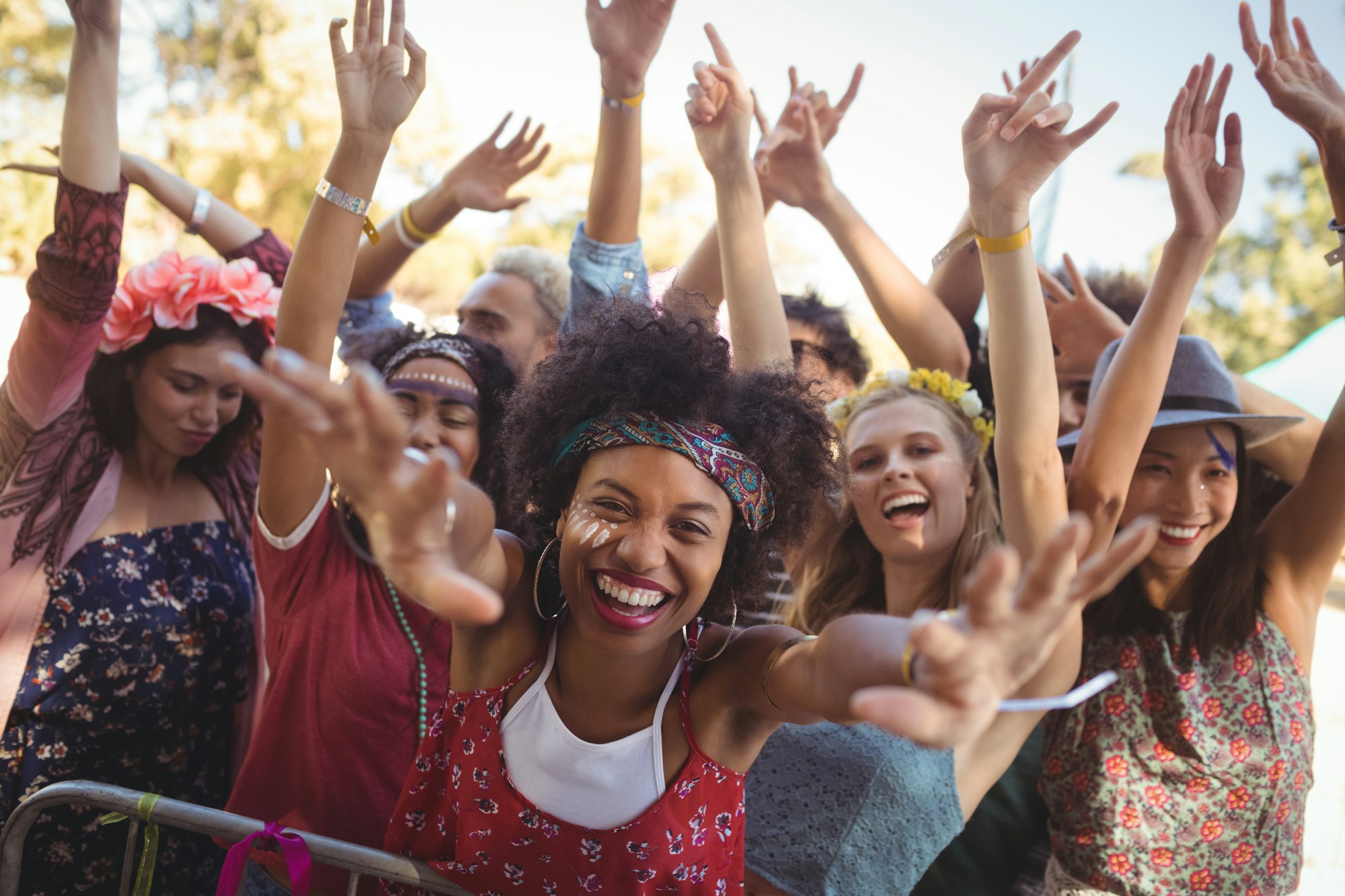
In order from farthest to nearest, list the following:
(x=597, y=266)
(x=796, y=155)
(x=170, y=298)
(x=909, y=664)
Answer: (x=796, y=155) → (x=597, y=266) → (x=170, y=298) → (x=909, y=664)

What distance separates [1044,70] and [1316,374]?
276cm

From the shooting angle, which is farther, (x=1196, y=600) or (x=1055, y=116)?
(x=1196, y=600)

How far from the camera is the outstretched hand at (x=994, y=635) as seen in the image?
1159 mm

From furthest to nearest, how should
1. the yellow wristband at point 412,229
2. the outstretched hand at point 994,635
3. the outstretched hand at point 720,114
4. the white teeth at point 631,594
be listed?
the yellow wristband at point 412,229 < the outstretched hand at point 720,114 < the white teeth at point 631,594 < the outstretched hand at point 994,635

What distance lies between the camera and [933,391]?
9.52ft

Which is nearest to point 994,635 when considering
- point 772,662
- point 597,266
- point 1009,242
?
point 772,662

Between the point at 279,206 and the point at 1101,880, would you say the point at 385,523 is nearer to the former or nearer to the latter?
the point at 1101,880

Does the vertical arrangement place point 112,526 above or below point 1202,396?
below

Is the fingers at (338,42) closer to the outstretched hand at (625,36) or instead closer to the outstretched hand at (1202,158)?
the outstretched hand at (625,36)

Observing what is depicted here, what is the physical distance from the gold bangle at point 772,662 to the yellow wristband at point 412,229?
7.87 feet

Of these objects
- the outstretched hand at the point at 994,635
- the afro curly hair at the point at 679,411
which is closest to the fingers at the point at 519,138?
the afro curly hair at the point at 679,411

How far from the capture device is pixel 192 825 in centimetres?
191

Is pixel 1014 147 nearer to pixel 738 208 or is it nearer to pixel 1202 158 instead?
pixel 1202 158

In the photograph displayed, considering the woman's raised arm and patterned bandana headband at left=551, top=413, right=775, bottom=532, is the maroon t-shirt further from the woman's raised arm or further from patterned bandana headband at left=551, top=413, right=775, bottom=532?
patterned bandana headband at left=551, top=413, right=775, bottom=532
